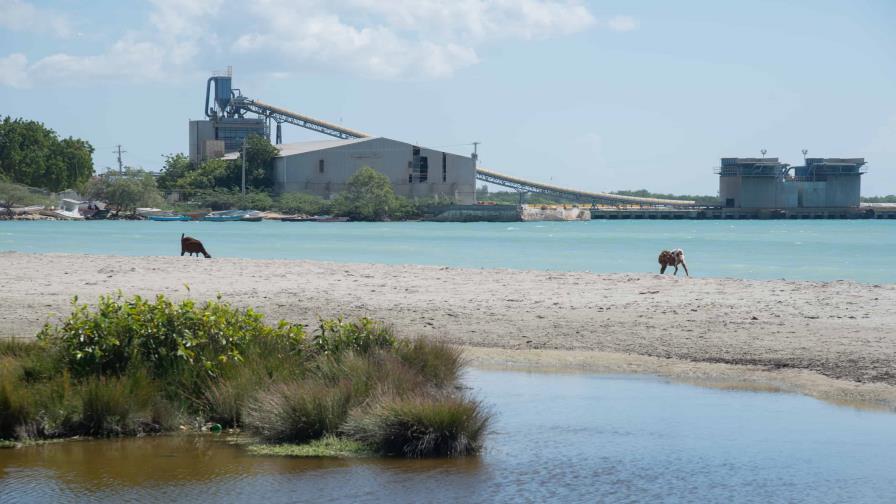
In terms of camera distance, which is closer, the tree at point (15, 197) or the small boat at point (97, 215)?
the tree at point (15, 197)

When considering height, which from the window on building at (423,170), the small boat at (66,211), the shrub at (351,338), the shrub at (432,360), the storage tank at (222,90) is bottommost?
the small boat at (66,211)

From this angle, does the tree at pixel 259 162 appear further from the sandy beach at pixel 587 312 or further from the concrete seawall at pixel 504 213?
the sandy beach at pixel 587 312

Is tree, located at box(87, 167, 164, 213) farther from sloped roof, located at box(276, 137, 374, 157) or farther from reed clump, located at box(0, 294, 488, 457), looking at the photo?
reed clump, located at box(0, 294, 488, 457)

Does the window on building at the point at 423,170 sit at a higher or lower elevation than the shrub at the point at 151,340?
higher

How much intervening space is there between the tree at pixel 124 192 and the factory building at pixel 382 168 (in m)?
14.7

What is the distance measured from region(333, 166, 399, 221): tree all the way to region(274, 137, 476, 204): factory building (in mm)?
1755

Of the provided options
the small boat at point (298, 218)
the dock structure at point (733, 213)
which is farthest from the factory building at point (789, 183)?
the small boat at point (298, 218)

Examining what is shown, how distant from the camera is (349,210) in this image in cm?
12500

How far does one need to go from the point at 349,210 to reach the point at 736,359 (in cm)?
11025

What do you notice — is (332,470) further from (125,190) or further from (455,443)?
(125,190)

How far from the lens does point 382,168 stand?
127000 millimetres

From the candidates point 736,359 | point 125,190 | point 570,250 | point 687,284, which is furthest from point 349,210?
point 736,359

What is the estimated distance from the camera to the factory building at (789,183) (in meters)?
160

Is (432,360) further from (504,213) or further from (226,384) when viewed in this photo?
(504,213)
